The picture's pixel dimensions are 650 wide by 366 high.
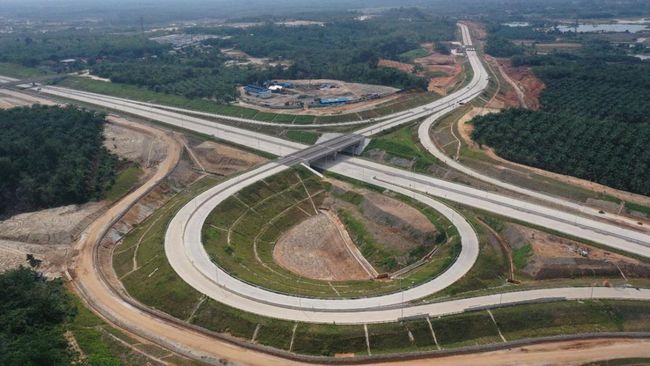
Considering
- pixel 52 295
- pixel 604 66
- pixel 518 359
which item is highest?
pixel 604 66

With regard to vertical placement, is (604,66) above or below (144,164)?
above

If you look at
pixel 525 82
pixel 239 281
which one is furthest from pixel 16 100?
pixel 525 82

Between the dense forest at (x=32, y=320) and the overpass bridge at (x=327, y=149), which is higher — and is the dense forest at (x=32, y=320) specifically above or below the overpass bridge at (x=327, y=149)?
below

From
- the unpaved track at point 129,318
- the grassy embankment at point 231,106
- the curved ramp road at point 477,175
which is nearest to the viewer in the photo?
the unpaved track at point 129,318

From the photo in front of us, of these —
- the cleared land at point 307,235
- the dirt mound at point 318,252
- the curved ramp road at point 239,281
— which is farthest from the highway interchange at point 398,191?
the dirt mound at point 318,252

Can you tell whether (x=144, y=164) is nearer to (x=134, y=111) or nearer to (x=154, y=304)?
(x=134, y=111)

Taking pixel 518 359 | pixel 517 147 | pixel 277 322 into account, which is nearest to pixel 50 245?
pixel 277 322

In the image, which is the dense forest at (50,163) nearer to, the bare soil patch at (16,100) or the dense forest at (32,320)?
the dense forest at (32,320)

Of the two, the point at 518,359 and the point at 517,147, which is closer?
the point at 518,359

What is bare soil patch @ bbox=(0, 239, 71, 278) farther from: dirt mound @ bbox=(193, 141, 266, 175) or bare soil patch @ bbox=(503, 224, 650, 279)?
bare soil patch @ bbox=(503, 224, 650, 279)
